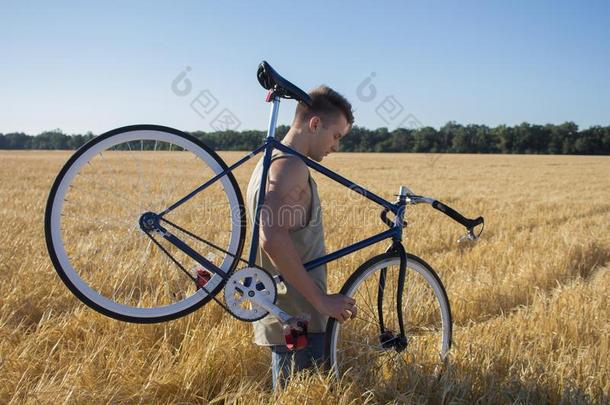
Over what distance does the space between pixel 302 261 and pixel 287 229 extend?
373 millimetres

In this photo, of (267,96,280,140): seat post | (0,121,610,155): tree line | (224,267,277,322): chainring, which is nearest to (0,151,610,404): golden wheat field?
(224,267,277,322): chainring

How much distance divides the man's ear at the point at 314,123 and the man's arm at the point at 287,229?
0.74 feet

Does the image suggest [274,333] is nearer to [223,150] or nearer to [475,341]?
[475,341]

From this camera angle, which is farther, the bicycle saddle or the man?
the bicycle saddle

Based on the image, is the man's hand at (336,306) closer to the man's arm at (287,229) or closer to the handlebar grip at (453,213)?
the man's arm at (287,229)

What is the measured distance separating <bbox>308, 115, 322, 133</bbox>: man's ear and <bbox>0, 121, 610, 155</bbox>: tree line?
240 feet

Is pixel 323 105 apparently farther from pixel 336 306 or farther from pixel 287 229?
pixel 336 306

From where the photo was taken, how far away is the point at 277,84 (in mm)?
2547

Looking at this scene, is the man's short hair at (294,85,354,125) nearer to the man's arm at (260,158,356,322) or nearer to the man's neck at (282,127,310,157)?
the man's neck at (282,127,310,157)

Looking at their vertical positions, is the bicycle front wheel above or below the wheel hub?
below

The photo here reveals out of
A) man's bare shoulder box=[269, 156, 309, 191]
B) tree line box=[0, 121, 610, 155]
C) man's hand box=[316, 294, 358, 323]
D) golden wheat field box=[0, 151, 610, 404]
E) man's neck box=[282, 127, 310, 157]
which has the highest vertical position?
tree line box=[0, 121, 610, 155]

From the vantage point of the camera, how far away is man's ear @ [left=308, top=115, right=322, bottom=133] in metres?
2.63

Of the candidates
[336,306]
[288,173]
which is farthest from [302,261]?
[288,173]

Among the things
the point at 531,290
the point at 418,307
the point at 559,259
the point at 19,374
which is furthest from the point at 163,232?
the point at 559,259
